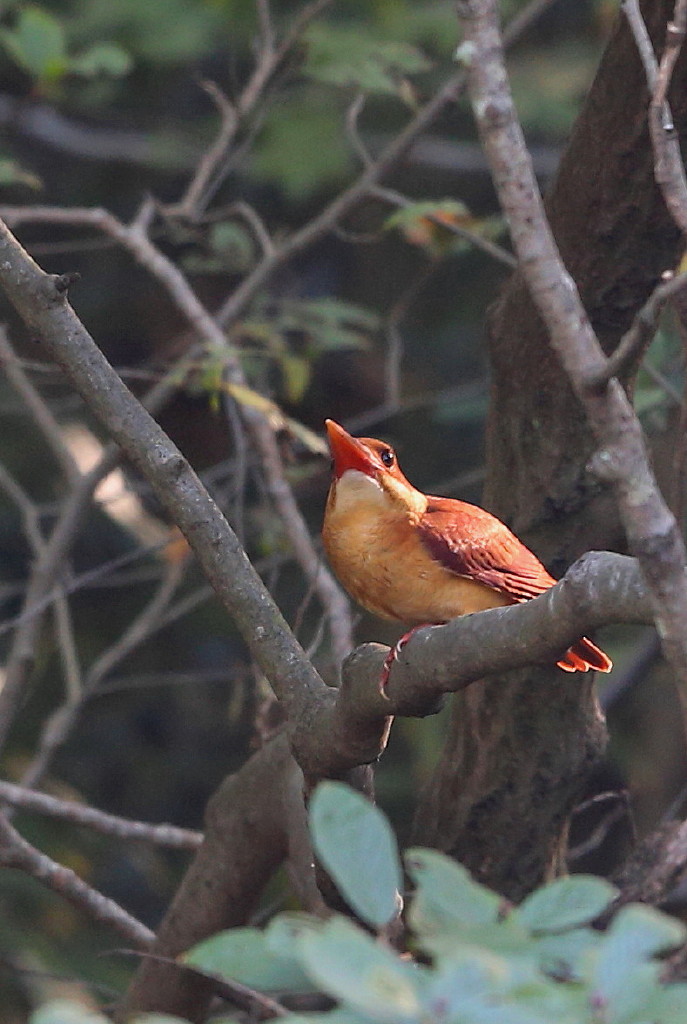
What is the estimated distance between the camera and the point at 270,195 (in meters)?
6.15

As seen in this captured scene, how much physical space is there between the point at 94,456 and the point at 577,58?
2.44 metres

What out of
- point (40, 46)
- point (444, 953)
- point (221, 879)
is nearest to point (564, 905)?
point (444, 953)

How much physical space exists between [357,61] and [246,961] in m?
3.22

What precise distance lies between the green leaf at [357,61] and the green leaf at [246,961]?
277cm

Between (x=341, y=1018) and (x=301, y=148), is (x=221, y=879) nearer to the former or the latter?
(x=341, y=1018)

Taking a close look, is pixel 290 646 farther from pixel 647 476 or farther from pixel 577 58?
pixel 577 58

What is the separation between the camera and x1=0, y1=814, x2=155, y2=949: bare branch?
2.87 m

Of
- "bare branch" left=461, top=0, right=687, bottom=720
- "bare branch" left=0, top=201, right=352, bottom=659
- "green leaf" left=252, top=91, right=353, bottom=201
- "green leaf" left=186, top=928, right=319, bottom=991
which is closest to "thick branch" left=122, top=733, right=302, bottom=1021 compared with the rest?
"bare branch" left=0, top=201, right=352, bottom=659

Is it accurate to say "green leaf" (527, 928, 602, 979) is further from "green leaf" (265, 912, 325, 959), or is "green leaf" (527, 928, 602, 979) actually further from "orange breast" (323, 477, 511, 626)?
"orange breast" (323, 477, 511, 626)

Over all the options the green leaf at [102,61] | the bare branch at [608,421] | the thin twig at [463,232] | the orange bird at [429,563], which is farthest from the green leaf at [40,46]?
the bare branch at [608,421]

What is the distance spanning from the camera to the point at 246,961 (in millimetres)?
1058

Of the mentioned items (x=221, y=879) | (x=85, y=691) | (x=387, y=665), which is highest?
(x=387, y=665)

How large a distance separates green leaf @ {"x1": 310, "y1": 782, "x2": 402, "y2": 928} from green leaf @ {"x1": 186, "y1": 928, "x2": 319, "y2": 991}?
8cm

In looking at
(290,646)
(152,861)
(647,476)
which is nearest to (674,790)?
(152,861)
